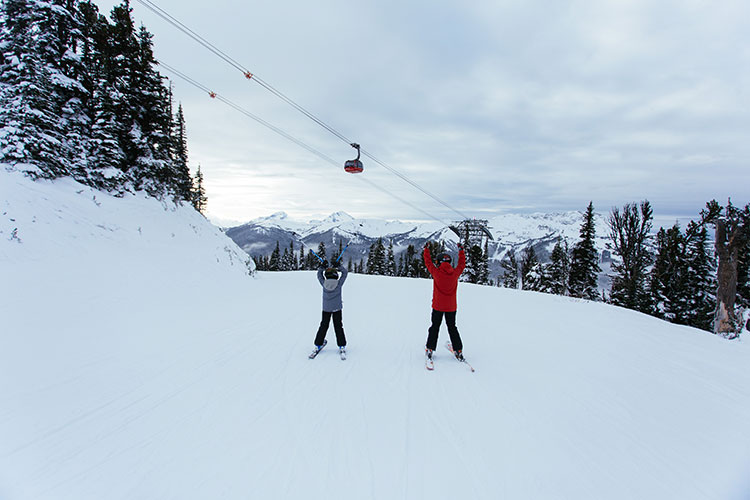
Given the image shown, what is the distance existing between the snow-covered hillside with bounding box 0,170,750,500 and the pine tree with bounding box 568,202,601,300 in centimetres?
2157

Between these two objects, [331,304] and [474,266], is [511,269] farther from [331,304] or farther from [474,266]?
[331,304]

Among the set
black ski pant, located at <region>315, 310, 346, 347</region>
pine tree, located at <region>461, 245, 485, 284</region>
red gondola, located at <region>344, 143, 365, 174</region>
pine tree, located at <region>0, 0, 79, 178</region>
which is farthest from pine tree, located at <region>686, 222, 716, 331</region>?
pine tree, located at <region>0, 0, 79, 178</region>

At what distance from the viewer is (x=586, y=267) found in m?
27.8

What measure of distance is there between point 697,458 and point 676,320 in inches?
1075

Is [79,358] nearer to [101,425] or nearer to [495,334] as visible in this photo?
[101,425]

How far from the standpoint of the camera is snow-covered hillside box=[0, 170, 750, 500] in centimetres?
278

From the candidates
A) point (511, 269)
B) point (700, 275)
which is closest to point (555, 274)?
point (511, 269)

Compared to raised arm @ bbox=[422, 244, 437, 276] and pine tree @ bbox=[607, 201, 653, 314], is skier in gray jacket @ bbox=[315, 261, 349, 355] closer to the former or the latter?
raised arm @ bbox=[422, 244, 437, 276]

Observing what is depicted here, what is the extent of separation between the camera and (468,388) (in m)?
4.66

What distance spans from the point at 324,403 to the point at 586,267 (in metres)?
31.9

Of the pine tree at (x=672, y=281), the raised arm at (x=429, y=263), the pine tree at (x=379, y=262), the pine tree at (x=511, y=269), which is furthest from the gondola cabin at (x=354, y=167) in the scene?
the pine tree at (x=379, y=262)

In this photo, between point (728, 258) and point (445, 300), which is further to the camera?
point (728, 258)

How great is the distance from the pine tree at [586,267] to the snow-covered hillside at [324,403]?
21569 mm

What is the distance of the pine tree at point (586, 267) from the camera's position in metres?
27.4
